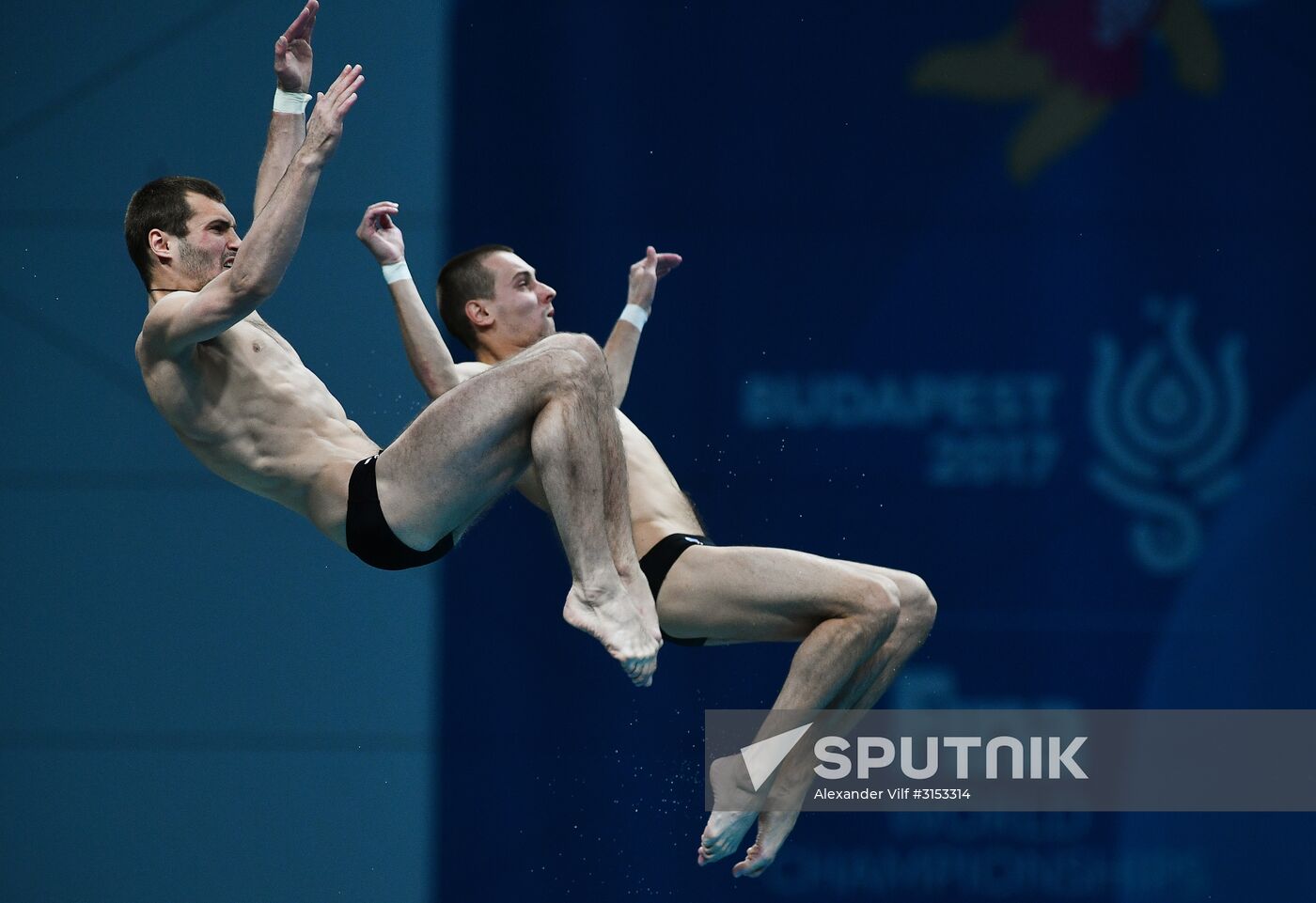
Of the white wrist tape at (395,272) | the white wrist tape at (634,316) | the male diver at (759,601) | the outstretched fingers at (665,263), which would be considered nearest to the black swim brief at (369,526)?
the male diver at (759,601)

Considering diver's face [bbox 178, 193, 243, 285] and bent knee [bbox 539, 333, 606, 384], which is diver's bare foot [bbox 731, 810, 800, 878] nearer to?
bent knee [bbox 539, 333, 606, 384]

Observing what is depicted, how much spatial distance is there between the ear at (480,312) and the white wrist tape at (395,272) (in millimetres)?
423

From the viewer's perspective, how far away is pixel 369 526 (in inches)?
175

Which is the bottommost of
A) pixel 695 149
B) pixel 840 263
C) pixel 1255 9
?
pixel 840 263

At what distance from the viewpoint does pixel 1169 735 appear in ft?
20.6

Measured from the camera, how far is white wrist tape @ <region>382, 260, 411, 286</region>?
16.4 feet

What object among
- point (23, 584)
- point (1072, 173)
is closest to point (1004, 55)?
point (1072, 173)

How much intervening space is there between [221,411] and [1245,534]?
3828 mm

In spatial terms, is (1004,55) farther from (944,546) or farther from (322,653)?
(322,653)

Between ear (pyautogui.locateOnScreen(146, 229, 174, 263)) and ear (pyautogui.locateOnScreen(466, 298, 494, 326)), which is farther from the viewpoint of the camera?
ear (pyautogui.locateOnScreen(466, 298, 494, 326))

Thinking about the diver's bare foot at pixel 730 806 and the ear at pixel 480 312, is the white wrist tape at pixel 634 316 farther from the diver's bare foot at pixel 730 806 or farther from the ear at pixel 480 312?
the diver's bare foot at pixel 730 806

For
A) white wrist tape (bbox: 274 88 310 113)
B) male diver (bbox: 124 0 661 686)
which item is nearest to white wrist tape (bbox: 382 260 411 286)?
male diver (bbox: 124 0 661 686)

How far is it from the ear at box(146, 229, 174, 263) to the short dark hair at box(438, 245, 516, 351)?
1.05m

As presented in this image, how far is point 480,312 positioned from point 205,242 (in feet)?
3.32
